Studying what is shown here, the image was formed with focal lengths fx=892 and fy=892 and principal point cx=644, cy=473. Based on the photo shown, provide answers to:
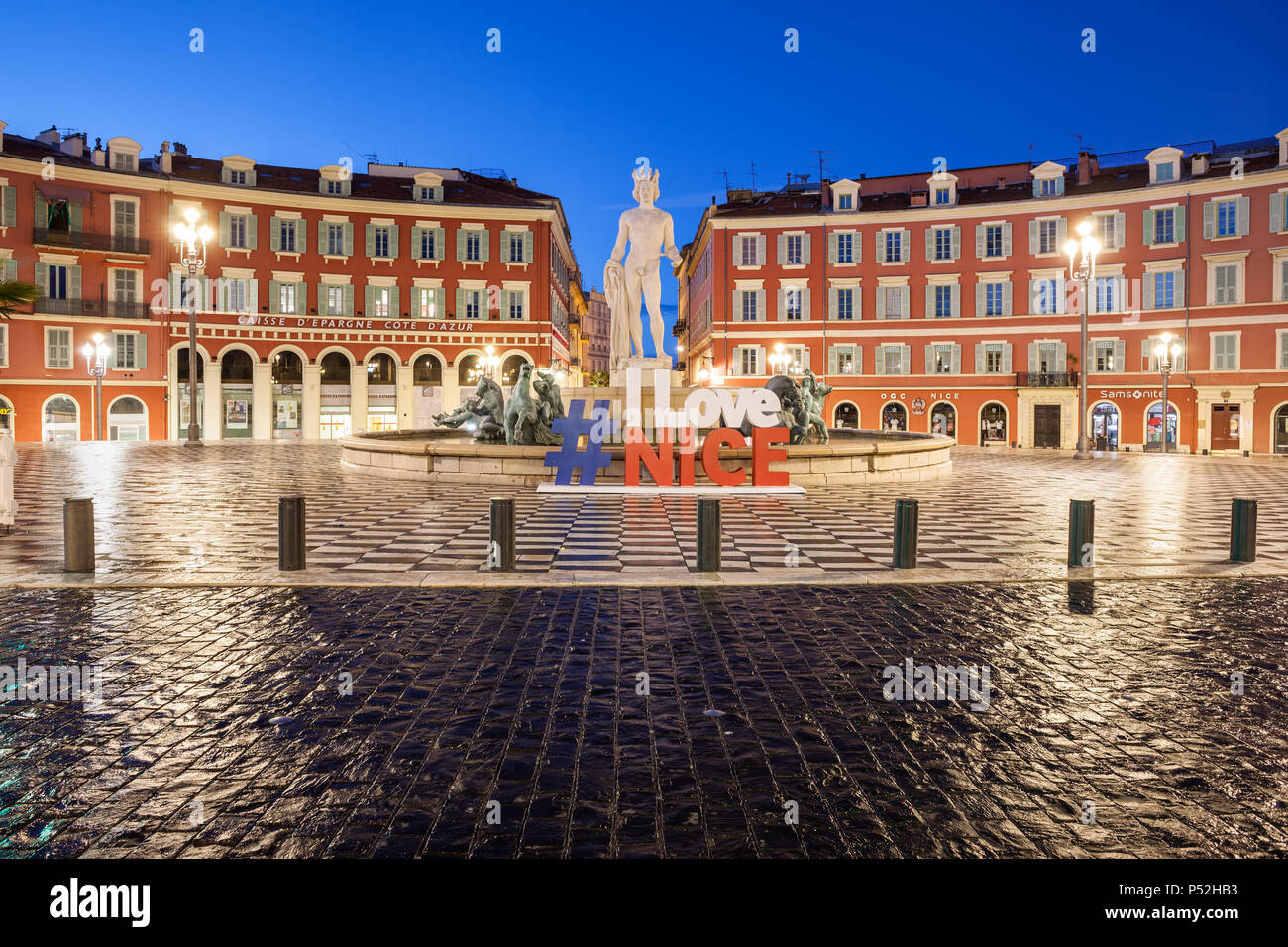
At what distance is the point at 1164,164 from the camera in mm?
41875

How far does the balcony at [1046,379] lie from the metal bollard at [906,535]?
3895cm

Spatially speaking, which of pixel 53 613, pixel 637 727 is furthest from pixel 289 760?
pixel 53 613

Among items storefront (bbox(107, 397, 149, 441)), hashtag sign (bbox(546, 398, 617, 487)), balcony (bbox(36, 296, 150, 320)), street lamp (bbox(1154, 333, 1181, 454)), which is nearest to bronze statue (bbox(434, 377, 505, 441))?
hashtag sign (bbox(546, 398, 617, 487))

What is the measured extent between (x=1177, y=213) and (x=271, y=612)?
4558 cm

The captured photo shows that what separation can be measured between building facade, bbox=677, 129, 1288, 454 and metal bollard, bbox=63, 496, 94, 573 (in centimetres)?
3834

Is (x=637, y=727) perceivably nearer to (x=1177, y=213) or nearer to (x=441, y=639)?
(x=441, y=639)

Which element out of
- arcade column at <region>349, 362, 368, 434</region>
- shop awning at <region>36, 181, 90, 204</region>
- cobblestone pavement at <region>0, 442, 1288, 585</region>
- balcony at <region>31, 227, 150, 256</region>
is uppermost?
shop awning at <region>36, 181, 90, 204</region>

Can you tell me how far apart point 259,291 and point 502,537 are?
38.9 metres

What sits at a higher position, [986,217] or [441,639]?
[986,217]

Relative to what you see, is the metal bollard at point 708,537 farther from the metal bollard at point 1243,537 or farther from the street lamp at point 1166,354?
the street lamp at point 1166,354

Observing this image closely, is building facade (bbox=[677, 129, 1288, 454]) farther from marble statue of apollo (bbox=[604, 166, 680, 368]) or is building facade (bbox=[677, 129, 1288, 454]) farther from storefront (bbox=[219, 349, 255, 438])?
marble statue of apollo (bbox=[604, 166, 680, 368])

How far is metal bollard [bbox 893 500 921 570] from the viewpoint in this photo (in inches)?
334
